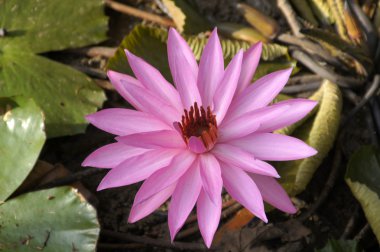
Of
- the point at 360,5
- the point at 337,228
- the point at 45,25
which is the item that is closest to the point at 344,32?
the point at 360,5

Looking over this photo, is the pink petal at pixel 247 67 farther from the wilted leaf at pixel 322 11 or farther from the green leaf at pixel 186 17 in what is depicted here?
the wilted leaf at pixel 322 11

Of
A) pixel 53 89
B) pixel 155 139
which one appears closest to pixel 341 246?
pixel 155 139

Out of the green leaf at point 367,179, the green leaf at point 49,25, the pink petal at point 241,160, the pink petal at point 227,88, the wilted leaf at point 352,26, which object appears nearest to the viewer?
the pink petal at point 241,160

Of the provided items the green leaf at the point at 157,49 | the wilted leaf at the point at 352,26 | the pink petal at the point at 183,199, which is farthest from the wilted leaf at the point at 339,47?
the pink petal at the point at 183,199

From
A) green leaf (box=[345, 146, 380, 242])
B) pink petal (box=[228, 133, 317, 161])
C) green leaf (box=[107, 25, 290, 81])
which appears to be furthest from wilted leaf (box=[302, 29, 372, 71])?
pink petal (box=[228, 133, 317, 161])

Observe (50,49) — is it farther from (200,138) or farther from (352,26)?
(352,26)

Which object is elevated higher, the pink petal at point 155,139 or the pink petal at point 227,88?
the pink petal at point 227,88
